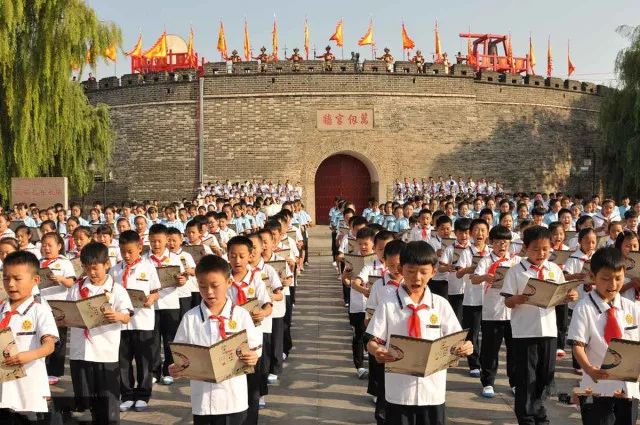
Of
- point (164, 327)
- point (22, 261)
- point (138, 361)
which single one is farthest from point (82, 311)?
point (164, 327)

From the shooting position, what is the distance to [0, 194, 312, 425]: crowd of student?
369cm

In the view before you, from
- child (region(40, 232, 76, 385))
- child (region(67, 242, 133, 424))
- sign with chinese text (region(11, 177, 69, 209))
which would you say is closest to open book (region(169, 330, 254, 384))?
child (region(67, 242, 133, 424))

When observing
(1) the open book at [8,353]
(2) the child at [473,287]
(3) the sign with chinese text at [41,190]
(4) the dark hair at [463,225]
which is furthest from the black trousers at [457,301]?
(3) the sign with chinese text at [41,190]

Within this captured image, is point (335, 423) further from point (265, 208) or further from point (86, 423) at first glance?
point (265, 208)

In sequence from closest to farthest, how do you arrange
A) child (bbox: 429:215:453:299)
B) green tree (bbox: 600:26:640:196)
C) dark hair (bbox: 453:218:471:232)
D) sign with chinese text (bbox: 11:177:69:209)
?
dark hair (bbox: 453:218:471:232)
child (bbox: 429:215:453:299)
sign with chinese text (bbox: 11:177:69:209)
green tree (bbox: 600:26:640:196)

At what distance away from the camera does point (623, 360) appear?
10.6 feet

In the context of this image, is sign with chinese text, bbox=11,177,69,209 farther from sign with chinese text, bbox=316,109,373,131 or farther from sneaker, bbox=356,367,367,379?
sign with chinese text, bbox=316,109,373,131

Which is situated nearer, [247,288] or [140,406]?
[247,288]

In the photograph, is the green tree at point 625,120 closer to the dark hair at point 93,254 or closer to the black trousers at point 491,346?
the black trousers at point 491,346

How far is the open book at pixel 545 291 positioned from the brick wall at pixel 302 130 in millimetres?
20616

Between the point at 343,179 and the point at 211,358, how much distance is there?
23.2m

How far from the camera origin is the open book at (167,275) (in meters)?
5.92

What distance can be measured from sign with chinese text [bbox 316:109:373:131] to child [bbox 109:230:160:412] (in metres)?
19.8

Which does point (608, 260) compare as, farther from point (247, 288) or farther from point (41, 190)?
point (41, 190)
